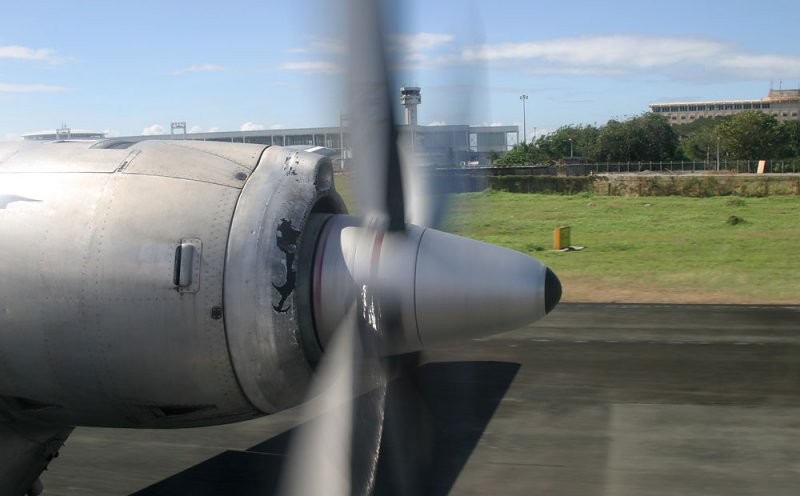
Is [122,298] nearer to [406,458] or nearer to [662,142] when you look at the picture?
[406,458]

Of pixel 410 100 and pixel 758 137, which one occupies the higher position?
pixel 758 137

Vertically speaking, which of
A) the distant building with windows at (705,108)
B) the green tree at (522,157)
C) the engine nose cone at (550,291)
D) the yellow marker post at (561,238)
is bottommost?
the yellow marker post at (561,238)

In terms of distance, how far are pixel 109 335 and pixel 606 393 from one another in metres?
6.10

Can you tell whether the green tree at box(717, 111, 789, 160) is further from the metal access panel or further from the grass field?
the metal access panel

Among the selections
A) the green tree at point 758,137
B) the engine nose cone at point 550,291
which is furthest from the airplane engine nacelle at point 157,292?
the green tree at point 758,137

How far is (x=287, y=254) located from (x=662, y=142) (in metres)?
83.5

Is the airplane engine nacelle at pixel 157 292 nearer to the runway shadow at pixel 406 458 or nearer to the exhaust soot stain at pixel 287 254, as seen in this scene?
the exhaust soot stain at pixel 287 254

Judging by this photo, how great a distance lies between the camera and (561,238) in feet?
74.9

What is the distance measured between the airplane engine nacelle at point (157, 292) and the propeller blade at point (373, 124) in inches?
14.7

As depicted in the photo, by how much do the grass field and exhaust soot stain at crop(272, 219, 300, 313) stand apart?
0.44 metres

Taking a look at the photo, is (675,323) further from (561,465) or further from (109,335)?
(109,335)

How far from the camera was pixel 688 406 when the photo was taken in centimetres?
815

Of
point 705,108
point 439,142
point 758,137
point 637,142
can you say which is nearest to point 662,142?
point 637,142

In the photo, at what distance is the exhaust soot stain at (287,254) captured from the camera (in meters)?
4.03
